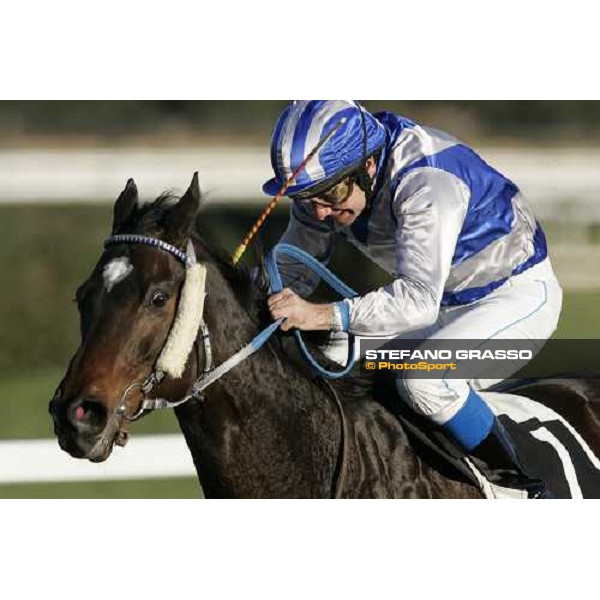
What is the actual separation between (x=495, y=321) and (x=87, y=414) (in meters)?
1.01

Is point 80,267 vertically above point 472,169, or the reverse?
point 472,169

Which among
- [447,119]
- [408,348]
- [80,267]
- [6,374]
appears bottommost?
[6,374]

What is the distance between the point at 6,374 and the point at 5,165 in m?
0.67

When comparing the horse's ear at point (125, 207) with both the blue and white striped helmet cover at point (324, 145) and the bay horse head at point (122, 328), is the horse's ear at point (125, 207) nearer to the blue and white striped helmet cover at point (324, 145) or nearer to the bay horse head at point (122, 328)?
the bay horse head at point (122, 328)

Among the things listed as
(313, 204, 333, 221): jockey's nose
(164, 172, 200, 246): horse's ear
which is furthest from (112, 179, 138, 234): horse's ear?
(313, 204, 333, 221): jockey's nose

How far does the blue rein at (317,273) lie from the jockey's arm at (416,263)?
142 millimetres

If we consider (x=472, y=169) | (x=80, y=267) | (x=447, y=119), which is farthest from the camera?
(x=80, y=267)

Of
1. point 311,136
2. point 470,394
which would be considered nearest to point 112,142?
point 311,136

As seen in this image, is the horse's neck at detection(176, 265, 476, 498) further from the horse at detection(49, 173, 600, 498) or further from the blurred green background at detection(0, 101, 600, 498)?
the blurred green background at detection(0, 101, 600, 498)

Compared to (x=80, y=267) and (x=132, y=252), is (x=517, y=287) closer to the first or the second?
(x=132, y=252)

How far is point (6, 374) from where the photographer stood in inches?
131

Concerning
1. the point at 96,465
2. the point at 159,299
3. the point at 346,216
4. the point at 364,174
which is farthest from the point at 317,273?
the point at 96,465

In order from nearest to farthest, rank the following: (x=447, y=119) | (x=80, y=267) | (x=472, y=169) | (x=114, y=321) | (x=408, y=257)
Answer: (x=114, y=321)
(x=408, y=257)
(x=472, y=169)
(x=447, y=119)
(x=80, y=267)

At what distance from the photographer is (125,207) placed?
2.39 m
